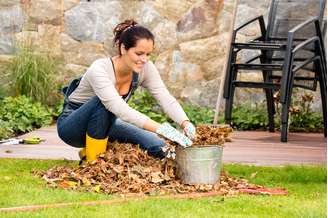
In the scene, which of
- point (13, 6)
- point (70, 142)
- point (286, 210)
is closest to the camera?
point (286, 210)

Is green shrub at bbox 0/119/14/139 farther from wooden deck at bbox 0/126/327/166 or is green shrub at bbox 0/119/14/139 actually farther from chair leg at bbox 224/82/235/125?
chair leg at bbox 224/82/235/125

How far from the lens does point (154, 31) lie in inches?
319

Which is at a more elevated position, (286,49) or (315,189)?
(286,49)

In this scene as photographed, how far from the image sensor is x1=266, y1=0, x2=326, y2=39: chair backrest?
292 inches

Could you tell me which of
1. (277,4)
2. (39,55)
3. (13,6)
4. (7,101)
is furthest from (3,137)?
(277,4)

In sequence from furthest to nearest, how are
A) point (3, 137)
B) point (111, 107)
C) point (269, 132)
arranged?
point (269, 132)
point (3, 137)
point (111, 107)

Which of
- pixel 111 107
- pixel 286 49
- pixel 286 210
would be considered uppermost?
pixel 286 49

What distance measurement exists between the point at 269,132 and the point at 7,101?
225 cm

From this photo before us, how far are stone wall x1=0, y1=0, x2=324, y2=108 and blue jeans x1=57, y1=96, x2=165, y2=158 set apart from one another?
307 centimetres

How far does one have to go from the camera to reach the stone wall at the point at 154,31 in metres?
8.02

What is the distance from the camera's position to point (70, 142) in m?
5.02

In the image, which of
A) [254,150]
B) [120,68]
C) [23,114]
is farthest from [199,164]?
[23,114]

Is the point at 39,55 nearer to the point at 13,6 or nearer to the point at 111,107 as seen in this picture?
the point at 13,6

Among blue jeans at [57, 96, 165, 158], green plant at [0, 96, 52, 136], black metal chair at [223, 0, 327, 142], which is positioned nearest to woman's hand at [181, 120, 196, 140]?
blue jeans at [57, 96, 165, 158]
